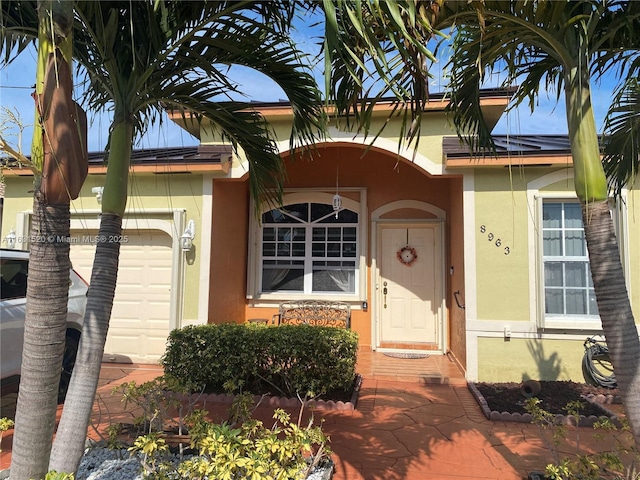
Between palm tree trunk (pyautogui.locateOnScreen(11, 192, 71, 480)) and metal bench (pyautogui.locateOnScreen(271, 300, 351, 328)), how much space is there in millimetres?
5817

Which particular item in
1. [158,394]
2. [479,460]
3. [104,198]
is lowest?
[479,460]

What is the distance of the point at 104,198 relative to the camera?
2.90 metres

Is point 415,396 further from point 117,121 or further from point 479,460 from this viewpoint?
point 117,121

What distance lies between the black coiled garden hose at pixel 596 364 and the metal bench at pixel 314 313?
12.7ft

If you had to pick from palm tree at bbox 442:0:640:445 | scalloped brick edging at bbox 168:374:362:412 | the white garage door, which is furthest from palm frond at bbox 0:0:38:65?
the white garage door

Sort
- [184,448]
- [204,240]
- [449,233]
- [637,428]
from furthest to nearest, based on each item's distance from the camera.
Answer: [449,233]
[204,240]
[184,448]
[637,428]

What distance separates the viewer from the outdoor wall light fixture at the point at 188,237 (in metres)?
7.02

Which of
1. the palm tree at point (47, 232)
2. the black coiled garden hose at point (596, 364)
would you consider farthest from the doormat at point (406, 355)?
the palm tree at point (47, 232)

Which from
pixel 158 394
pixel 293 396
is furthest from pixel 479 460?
pixel 158 394

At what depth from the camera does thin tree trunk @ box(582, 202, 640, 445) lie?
244 cm

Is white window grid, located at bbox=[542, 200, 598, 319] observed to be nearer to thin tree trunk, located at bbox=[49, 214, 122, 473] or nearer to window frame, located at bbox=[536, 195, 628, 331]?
window frame, located at bbox=[536, 195, 628, 331]

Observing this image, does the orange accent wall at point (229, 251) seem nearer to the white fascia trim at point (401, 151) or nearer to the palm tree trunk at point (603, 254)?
the white fascia trim at point (401, 151)

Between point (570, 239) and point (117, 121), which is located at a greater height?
point (117, 121)

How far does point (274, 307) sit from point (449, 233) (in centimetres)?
385
